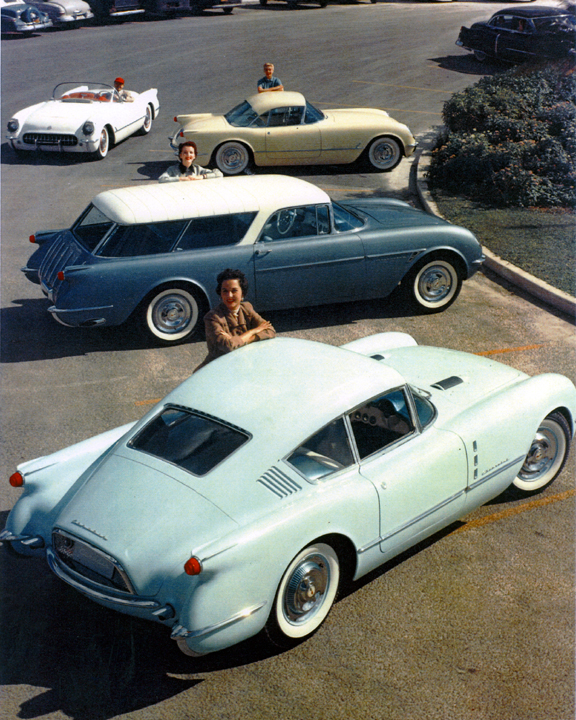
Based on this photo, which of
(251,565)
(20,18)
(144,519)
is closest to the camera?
(251,565)

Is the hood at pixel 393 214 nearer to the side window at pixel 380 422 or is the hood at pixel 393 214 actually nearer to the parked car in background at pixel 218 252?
the parked car in background at pixel 218 252

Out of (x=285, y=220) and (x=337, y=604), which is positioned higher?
(x=285, y=220)

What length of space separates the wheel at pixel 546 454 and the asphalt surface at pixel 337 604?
132 mm

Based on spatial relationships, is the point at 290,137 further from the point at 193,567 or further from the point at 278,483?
the point at 193,567

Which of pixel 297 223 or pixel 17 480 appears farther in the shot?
pixel 297 223

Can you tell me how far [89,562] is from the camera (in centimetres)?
406

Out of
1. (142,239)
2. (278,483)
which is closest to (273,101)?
(142,239)

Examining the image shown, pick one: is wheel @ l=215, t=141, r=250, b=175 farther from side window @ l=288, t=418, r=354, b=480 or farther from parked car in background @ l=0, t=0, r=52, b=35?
parked car in background @ l=0, t=0, r=52, b=35

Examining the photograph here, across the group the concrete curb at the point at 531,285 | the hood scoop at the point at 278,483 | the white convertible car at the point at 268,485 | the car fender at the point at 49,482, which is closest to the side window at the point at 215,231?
the white convertible car at the point at 268,485

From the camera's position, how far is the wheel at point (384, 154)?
1422 centimetres

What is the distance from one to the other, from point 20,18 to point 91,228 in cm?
2277

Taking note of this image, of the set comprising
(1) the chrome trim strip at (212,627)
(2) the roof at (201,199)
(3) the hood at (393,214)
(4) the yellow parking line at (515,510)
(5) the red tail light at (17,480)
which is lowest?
(4) the yellow parking line at (515,510)

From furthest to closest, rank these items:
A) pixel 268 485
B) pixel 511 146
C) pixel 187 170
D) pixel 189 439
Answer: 1. pixel 511 146
2. pixel 187 170
3. pixel 189 439
4. pixel 268 485

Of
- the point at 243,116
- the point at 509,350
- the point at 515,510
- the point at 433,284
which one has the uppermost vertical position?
the point at 243,116
